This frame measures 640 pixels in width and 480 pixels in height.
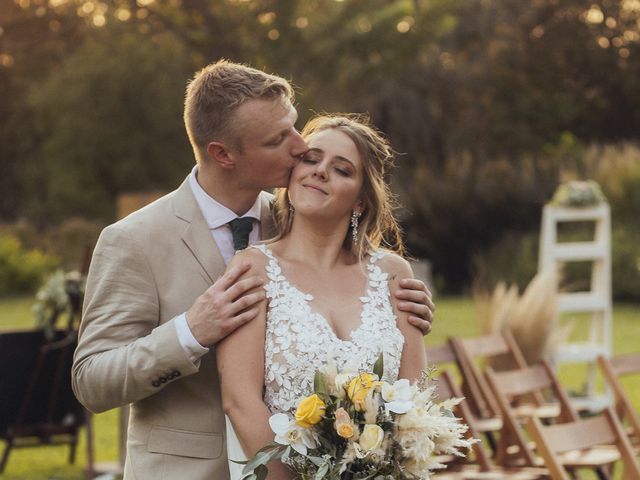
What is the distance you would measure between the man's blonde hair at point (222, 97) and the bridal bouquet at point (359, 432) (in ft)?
2.76

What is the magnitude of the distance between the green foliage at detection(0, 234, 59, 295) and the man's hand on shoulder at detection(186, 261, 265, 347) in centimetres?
2126

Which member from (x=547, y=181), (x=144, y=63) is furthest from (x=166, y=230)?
(x=144, y=63)

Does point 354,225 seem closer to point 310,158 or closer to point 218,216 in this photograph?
point 310,158

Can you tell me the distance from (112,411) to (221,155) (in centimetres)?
828

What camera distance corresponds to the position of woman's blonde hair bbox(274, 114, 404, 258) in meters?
3.67

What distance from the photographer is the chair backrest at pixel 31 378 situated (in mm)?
8336

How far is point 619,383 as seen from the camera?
7516 millimetres

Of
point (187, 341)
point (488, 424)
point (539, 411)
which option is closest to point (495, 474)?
point (488, 424)

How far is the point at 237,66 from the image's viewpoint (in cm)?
369

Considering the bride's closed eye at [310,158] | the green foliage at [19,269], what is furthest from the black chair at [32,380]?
the green foliage at [19,269]

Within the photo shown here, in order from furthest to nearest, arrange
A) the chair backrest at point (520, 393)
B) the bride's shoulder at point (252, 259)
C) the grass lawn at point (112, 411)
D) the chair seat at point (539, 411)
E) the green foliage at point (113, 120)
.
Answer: the green foliage at point (113, 120)
the grass lawn at point (112, 411)
the chair seat at point (539, 411)
the chair backrest at point (520, 393)
the bride's shoulder at point (252, 259)

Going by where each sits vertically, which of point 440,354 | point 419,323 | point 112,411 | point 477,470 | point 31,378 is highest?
point 419,323

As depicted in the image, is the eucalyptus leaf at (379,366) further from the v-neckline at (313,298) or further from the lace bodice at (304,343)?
the v-neckline at (313,298)

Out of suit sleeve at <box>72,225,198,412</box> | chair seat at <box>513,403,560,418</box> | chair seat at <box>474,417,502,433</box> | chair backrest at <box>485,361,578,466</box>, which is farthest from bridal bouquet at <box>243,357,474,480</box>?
chair seat at <box>513,403,560,418</box>
